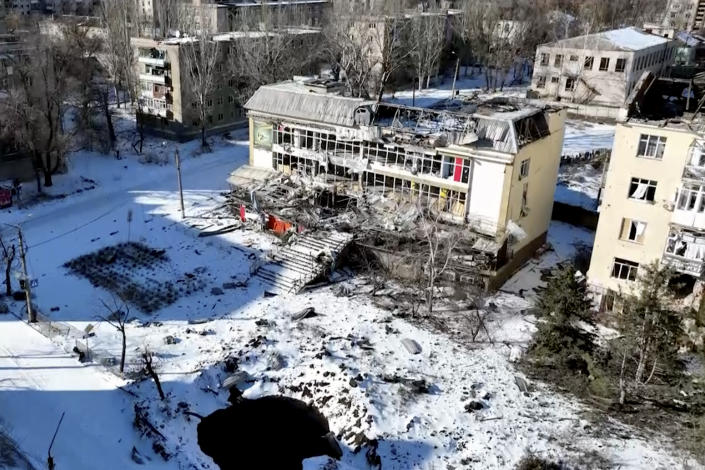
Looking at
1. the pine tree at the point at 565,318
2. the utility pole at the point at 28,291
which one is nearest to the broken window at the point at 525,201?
the pine tree at the point at 565,318

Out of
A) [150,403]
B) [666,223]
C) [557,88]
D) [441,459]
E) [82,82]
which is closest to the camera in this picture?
[441,459]

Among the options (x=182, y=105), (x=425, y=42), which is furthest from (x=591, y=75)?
(x=182, y=105)

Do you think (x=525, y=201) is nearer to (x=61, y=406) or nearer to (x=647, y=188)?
(x=647, y=188)

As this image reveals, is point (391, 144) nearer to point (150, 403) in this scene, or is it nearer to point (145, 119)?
point (150, 403)

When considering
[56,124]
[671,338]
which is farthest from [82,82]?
[671,338]

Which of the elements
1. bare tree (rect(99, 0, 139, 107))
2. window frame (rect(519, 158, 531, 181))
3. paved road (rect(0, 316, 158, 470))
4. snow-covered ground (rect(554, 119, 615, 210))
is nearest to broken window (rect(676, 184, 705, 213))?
window frame (rect(519, 158, 531, 181))

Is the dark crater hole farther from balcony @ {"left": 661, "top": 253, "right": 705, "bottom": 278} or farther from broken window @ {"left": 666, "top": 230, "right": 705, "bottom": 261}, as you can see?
broken window @ {"left": 666, "top": 230, "right": 705, "bottom": 261}
